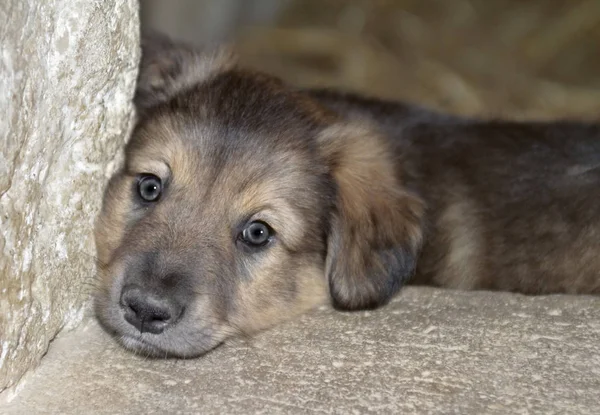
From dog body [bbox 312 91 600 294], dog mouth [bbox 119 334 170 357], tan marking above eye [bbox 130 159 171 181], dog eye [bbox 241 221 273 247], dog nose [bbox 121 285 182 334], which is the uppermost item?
dog body [bbox 312 91 600 294]

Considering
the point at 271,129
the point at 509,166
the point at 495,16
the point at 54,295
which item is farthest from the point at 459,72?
the point at 54,295

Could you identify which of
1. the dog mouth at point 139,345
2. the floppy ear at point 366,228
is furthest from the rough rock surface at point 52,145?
the floppy ear at point 366,228

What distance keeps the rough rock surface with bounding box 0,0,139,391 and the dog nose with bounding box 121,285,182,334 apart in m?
0.26

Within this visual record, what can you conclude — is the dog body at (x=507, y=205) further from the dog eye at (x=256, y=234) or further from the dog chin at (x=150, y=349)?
the dog chin at (x=150, y=349)

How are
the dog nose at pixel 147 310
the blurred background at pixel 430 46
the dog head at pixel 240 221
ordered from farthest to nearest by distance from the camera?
the blurred background at pixel 430 46 < the dog head at pixel 240 221 < the dog nose at pixel 147 310

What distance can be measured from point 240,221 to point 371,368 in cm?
73

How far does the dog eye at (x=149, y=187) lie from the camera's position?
3.55 m

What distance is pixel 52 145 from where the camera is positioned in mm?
3012

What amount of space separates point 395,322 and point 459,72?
4.23 m

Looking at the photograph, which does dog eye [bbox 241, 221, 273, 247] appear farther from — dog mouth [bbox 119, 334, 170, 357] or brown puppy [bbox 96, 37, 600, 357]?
dog mouth [bbox 119, 334, 170, 357]

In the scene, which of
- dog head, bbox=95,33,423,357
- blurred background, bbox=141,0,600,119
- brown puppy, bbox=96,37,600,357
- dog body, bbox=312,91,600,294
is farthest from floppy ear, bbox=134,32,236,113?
blurred background, bbox=141,0,600,119

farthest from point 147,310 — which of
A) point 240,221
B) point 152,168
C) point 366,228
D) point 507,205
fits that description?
point 507,205

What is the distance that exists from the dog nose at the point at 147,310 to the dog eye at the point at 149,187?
0.49 meters

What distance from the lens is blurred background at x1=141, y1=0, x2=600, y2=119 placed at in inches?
276
